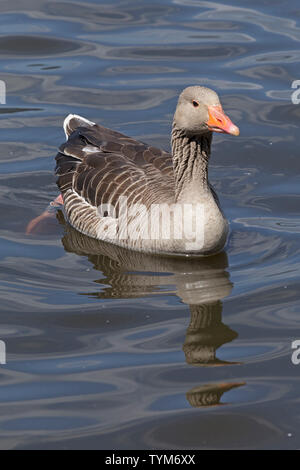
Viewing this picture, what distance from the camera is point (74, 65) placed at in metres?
15.9

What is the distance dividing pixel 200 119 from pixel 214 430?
140 inches

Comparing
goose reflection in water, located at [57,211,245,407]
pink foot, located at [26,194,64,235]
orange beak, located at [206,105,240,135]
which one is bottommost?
goose reflection in water, located at [57,211,245,407]

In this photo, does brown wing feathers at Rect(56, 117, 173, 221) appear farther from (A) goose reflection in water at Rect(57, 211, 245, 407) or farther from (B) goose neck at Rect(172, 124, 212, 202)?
(A) goose reflection in water at Rect(57, 211, 245, 407)

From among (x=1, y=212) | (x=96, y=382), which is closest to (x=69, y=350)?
(x=96, y=382)

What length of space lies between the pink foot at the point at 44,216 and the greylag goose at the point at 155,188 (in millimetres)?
244

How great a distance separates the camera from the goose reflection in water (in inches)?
326

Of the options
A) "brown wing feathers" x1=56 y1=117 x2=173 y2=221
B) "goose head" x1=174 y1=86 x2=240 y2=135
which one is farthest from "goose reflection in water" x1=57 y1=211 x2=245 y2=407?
"goose head" x1=174 y1=86 x2=240 y2=135

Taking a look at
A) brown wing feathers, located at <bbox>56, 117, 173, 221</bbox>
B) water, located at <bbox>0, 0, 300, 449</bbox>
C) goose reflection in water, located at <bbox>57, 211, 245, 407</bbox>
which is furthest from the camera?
brown wing feathers, located at <bbox>56, 117, 173, 221</bbox>

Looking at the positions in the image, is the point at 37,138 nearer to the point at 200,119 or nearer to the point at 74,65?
the point at 74,65

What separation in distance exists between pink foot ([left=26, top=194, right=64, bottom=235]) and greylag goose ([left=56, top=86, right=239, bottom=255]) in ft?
0.80

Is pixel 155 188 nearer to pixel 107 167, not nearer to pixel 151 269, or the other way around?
pixel 107 167

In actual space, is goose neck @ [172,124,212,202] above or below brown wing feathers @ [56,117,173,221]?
below

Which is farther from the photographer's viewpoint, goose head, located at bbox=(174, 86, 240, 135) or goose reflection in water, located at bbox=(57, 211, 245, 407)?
goose head, located at bbox=(174, 86, 240, 135)

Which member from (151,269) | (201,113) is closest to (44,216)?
(151,269)
